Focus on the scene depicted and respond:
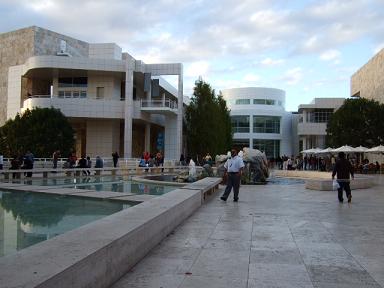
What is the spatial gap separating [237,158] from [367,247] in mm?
6388

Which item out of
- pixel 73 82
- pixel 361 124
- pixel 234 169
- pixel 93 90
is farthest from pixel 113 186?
pixel 73 82

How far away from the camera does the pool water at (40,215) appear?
7.37 meters

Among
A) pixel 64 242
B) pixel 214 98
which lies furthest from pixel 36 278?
pixel 214 98

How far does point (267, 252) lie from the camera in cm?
675

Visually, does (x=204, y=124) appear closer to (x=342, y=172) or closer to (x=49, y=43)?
(x=49, y=43)

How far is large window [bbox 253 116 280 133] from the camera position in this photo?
87875 millimetres

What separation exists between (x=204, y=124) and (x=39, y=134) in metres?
21.0

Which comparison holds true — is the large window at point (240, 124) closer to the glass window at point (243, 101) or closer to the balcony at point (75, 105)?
the glass window at point (243, 101)

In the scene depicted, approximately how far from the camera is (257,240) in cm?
765

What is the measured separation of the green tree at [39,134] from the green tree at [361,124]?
89.6 feet

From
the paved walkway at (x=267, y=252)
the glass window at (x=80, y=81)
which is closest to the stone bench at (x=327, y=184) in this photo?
the paved walkway at (x=267, y=252)

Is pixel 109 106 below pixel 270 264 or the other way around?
the other way around

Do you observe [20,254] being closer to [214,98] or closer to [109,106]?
[109,106]

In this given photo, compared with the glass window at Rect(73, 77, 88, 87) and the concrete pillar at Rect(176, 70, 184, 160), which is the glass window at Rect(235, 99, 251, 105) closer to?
the concrete pillar at Rect(176, 70, 184, 160)
